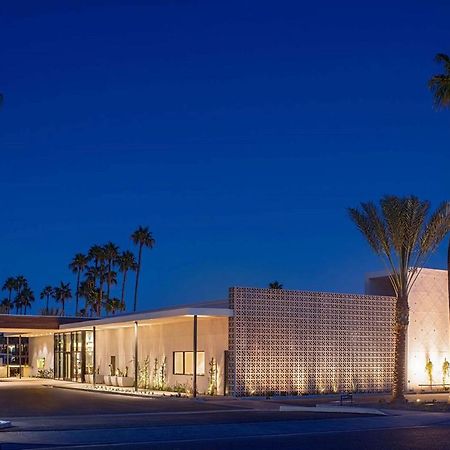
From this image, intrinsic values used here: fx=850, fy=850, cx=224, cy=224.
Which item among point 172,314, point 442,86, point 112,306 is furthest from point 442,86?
point 112,306

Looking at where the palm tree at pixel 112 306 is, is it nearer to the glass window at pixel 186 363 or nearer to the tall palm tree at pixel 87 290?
the tall palm tree at pixel 87 290

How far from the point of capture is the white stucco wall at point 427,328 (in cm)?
3831

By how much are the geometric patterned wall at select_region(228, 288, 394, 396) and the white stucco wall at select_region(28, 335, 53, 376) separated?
25.3 m

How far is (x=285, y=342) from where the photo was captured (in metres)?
34.5

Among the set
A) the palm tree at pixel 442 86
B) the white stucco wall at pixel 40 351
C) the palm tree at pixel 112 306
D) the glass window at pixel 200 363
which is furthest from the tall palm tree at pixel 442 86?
the palm tree at pixel 112 306

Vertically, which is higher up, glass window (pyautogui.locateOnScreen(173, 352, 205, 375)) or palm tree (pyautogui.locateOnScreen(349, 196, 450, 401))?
palm tree (pyautogui.locateOnScreen(349, 196, 450, 401))

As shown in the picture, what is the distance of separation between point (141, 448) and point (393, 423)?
328 inches

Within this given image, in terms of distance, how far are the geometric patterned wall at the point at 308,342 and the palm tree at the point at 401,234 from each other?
455 centimetres

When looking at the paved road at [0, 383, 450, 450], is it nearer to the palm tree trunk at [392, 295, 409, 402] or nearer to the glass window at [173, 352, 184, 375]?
the palm tree trunk at [392, 295, 409, 402]

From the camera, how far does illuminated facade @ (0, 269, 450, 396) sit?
33.5m

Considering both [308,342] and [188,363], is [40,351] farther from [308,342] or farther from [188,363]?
[308,342]

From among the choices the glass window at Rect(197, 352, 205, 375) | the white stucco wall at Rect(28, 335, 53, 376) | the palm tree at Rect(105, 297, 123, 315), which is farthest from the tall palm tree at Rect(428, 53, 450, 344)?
the palm tree at Rect(105, 297, 123, 315)

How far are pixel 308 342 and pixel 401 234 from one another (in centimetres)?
689

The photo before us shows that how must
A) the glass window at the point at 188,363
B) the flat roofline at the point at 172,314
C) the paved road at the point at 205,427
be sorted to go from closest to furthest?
1. the paved road at the point at 205,427
2. the flat roofline at the point at 172,314
3. the glass window at the point at 188,363
